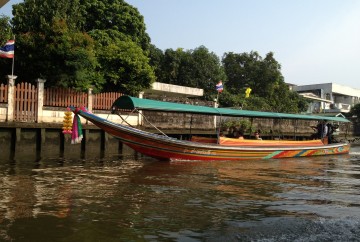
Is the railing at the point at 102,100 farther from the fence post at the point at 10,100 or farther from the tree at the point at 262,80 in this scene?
the tree at the point at 262,80

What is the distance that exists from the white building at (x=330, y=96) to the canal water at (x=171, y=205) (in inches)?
1462

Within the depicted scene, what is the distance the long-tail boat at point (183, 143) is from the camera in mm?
11410

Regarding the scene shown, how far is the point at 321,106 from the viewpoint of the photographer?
45688mm

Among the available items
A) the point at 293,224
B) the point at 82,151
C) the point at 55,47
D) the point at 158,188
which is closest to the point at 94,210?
the point at 158,188

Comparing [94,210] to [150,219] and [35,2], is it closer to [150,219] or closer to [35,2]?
[150,219]

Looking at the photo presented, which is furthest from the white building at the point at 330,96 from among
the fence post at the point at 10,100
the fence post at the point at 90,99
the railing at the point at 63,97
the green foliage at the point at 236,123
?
the fence post at the point at 10,100

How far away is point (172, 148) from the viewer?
12102 mm

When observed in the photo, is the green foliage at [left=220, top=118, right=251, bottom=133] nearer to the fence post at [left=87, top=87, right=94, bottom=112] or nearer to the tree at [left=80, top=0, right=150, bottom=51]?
the tree at [left=80, top=0, right=150, bottom=51]

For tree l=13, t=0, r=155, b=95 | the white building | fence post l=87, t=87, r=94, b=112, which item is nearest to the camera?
tree l=13, t=0, r=155, b=95

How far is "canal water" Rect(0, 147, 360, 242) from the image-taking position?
4.57 metres

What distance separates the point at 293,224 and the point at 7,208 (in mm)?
4270

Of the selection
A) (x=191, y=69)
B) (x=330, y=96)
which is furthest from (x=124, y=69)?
(x=330, y=96)

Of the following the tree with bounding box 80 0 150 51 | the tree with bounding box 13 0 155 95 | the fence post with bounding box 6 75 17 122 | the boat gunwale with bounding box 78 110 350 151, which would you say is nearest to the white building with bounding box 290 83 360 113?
the tree with bounding box 80 0 150 51

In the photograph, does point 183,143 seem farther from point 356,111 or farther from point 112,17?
point 356,111
